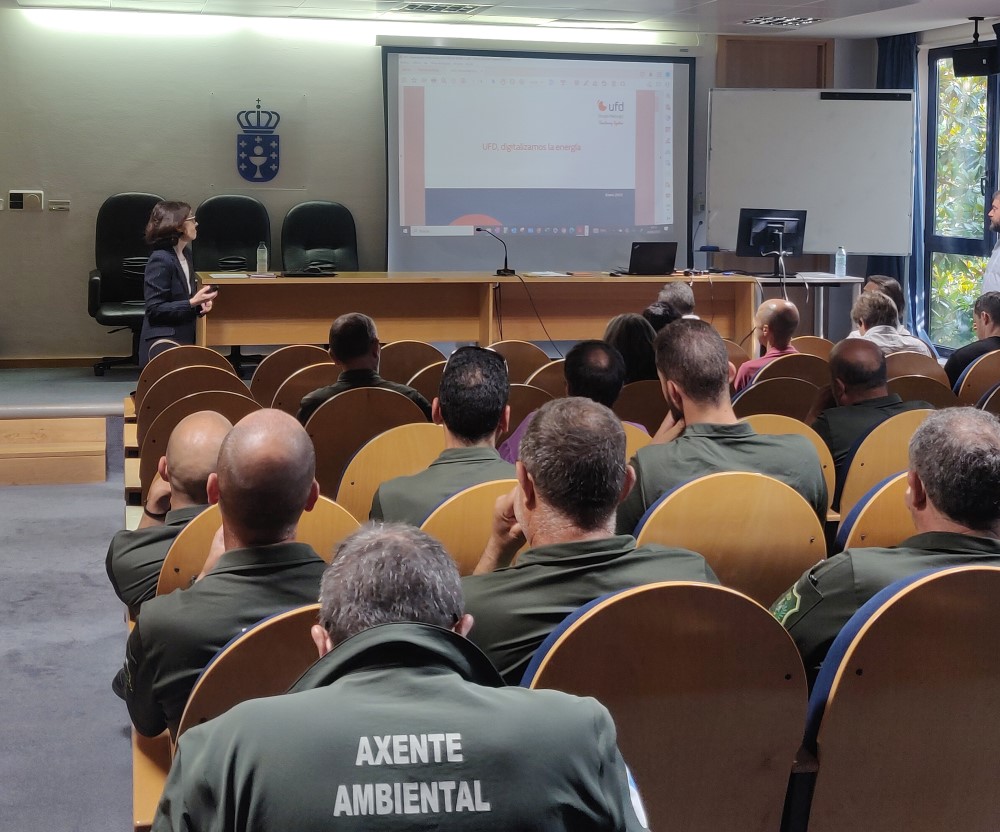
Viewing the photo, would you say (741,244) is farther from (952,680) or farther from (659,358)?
(952,680)

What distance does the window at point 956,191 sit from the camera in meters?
9.84

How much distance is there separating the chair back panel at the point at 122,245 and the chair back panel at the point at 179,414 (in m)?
5.29

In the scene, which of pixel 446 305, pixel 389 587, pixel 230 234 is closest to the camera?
pixel 389 587

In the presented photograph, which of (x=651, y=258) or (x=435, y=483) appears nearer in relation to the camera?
(x=435, y=483)

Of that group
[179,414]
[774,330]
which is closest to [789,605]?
[179,414]

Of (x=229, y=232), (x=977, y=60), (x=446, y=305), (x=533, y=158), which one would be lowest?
(x=446, y=305)

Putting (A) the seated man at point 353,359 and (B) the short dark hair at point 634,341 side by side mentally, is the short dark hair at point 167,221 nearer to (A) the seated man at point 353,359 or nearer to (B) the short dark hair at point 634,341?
(A) the seated man at point 353,359

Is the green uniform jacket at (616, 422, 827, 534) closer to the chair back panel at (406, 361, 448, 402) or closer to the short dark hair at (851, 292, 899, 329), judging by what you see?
the chair back panel at (406, 361, 448, 402)

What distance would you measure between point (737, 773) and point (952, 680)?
13.1 inches

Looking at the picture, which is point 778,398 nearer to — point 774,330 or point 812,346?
point 774,330

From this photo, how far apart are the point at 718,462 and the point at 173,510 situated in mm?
1248

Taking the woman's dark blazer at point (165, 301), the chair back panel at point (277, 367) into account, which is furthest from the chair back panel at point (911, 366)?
the woman's dark blazer at point (165, 301)

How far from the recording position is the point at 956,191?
10250mm

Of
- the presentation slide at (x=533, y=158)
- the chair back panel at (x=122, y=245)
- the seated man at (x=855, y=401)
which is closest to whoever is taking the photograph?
the seated man at (x=855, y=401)
